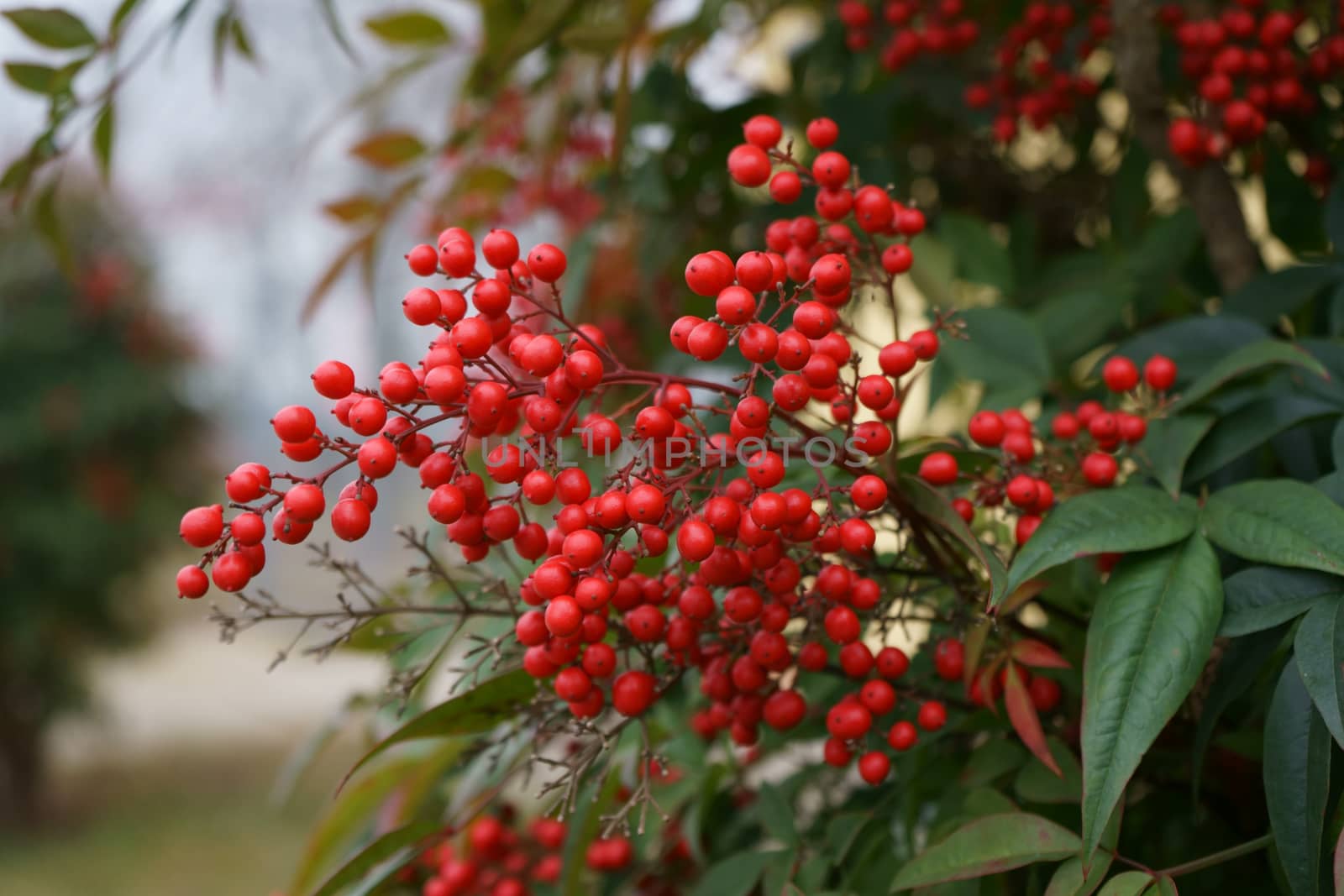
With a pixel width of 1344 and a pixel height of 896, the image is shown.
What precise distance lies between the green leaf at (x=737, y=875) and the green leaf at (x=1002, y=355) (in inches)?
8.4

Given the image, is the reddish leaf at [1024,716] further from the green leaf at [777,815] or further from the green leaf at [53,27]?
the green leaf at [53,27]

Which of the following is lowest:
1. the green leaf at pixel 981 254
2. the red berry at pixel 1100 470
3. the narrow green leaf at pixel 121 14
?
the red berry at pixel 1100 470

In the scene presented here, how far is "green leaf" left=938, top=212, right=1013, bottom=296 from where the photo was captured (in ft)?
1.85

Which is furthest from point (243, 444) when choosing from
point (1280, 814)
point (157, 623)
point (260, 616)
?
point (1280, 814)

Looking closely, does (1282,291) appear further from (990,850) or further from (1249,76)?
(990,850)

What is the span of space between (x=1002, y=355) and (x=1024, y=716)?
21 centimetres

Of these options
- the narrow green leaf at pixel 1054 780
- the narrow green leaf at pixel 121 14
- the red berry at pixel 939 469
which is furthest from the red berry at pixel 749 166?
the narrow green leaf at pixel 121 14

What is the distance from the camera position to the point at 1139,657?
0.27m

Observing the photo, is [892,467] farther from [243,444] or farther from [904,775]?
[243,444]

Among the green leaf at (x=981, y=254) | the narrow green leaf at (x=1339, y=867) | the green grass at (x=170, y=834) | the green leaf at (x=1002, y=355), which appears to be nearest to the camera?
the narrow green leaf at (x=1339, y=867)

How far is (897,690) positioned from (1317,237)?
359 millimetres

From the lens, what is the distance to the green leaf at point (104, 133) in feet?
1.65

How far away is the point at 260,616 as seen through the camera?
33 cm

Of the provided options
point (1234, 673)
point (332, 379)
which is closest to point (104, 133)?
point (332, 379)
